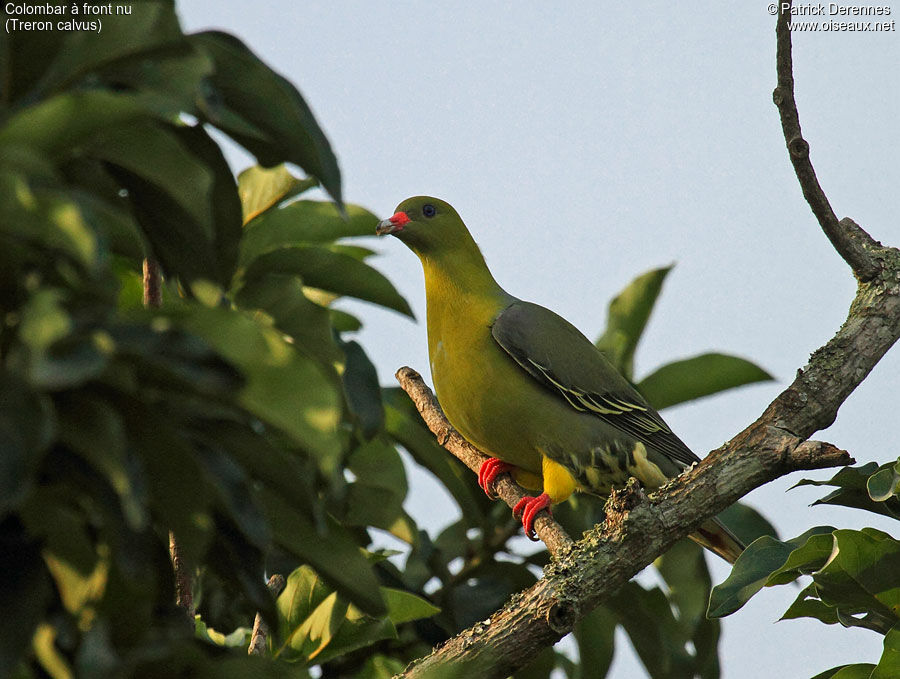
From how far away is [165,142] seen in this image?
1.11 metres

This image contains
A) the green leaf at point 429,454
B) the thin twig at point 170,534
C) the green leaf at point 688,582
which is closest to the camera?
the thin twig at point 170,534

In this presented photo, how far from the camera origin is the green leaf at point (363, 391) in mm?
1711

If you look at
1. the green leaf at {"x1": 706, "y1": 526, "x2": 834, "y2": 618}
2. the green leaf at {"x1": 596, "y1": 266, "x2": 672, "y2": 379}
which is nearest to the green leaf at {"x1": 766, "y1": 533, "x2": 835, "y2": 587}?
the green leaf at {"x1": 706, "y1": 526, "x2": 834, "y2": 618}

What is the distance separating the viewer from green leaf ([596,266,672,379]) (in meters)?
3.85

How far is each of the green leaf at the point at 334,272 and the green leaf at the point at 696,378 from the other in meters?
1.53

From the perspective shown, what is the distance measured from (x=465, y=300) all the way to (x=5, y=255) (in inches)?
116

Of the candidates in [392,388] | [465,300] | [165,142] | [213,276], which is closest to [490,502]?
[392,388]

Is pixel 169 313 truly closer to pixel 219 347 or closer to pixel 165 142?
pixel 219 347

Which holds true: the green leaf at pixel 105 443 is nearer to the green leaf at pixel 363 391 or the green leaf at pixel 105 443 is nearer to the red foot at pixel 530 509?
the green leaf at pixel 363 391

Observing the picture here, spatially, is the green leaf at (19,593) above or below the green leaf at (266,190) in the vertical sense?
below

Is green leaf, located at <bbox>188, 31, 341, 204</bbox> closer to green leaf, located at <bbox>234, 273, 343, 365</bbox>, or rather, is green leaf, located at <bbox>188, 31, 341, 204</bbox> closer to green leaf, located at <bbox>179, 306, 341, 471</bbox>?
green leaf, located at <bbox>234, 273, 343, 365</bbox>

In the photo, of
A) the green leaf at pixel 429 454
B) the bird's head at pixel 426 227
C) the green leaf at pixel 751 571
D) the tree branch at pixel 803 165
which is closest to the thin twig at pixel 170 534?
the green leaf at pixel 751 571

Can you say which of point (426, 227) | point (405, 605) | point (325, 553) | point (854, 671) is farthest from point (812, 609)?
point (426, 227)

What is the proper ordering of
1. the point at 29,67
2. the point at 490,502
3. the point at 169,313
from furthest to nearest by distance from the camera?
1. the point at 490,502
2. the point at 29,67
3. the point at 169,313
